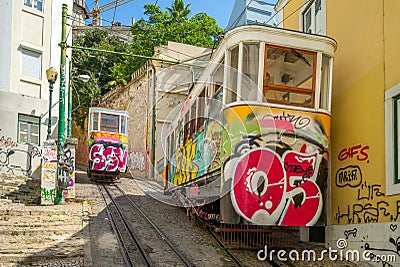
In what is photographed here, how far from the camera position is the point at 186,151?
477 inches

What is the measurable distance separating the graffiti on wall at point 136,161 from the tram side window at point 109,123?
22.6 feet

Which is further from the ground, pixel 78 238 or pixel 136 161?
pixel 136 161

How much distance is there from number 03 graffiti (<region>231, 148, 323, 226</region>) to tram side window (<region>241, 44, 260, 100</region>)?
113 cm

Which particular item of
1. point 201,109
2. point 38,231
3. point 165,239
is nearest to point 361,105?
point 201,109

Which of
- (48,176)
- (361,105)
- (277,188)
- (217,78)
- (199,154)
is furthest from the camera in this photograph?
(48,176)

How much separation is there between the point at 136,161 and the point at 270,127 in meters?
23.7

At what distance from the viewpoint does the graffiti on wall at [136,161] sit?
30.2 meters

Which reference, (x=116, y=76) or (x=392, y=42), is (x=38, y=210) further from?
(x=116, y=76)

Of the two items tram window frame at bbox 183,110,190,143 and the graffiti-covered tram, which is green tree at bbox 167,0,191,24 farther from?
tram window frame at bbox 183,110,190,143

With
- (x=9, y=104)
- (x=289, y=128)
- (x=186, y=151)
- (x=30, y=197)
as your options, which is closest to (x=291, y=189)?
(x=289, y=128)

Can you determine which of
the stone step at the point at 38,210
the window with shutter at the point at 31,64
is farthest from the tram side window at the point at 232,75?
the window with shutter at the point at 31,64

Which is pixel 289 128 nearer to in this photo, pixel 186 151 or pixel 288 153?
pixel 288 153

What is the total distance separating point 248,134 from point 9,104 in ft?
42.4

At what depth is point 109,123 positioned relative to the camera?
2306cm
